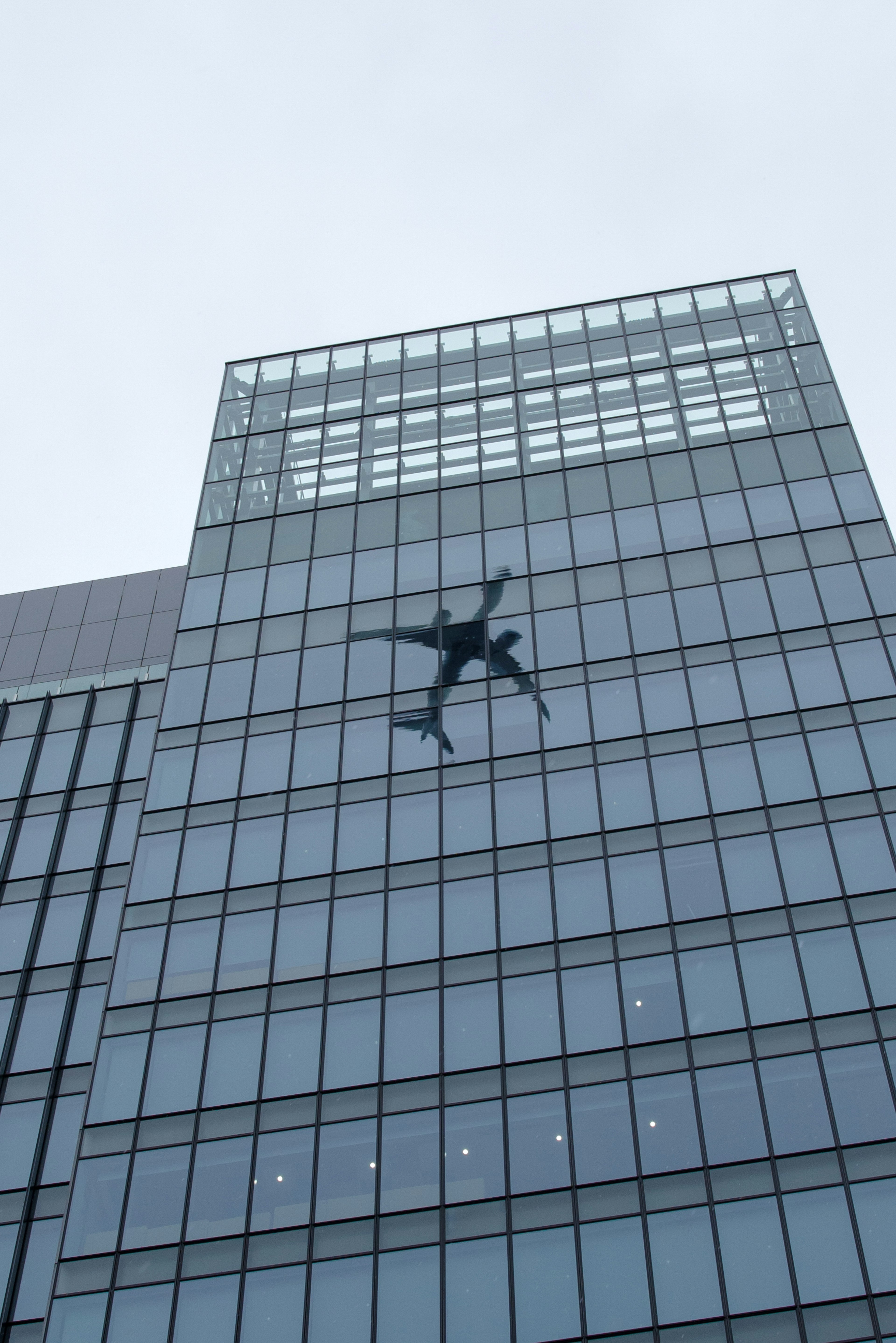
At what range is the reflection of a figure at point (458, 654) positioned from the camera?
Result: 36.8 m

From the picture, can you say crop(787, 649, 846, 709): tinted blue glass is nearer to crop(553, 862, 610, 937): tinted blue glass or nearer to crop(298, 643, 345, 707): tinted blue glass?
crop(553, 862, 610, 937): tinted blue glass

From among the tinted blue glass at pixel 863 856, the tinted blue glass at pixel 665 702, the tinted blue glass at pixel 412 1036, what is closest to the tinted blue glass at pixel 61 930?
the tinted blue glass at pixel 412 1036

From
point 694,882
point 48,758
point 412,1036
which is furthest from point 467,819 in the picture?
point 48,758

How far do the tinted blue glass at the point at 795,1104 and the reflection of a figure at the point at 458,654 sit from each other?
1174cm

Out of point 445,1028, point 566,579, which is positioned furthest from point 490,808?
point 566,579

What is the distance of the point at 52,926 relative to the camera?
39.6 metres

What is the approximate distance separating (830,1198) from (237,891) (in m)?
15.4

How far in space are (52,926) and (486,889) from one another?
14.7 metres

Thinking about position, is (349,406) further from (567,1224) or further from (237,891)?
(567,1224)

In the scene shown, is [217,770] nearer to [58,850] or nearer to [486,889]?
[58,850]

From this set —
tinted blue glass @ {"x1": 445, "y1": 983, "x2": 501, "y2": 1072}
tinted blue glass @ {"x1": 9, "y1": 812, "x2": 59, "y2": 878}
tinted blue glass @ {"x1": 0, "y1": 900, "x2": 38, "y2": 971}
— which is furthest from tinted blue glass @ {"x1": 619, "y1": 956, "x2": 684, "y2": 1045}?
tinted blue glass @ {"x1": 9, "y1": 812, "x2": 59, "y2": 878}

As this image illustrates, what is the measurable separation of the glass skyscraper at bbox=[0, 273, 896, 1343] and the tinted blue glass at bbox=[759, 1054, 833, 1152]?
0.07m

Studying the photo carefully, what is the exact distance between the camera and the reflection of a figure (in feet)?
121

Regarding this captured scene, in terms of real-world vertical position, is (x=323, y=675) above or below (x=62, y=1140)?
above
